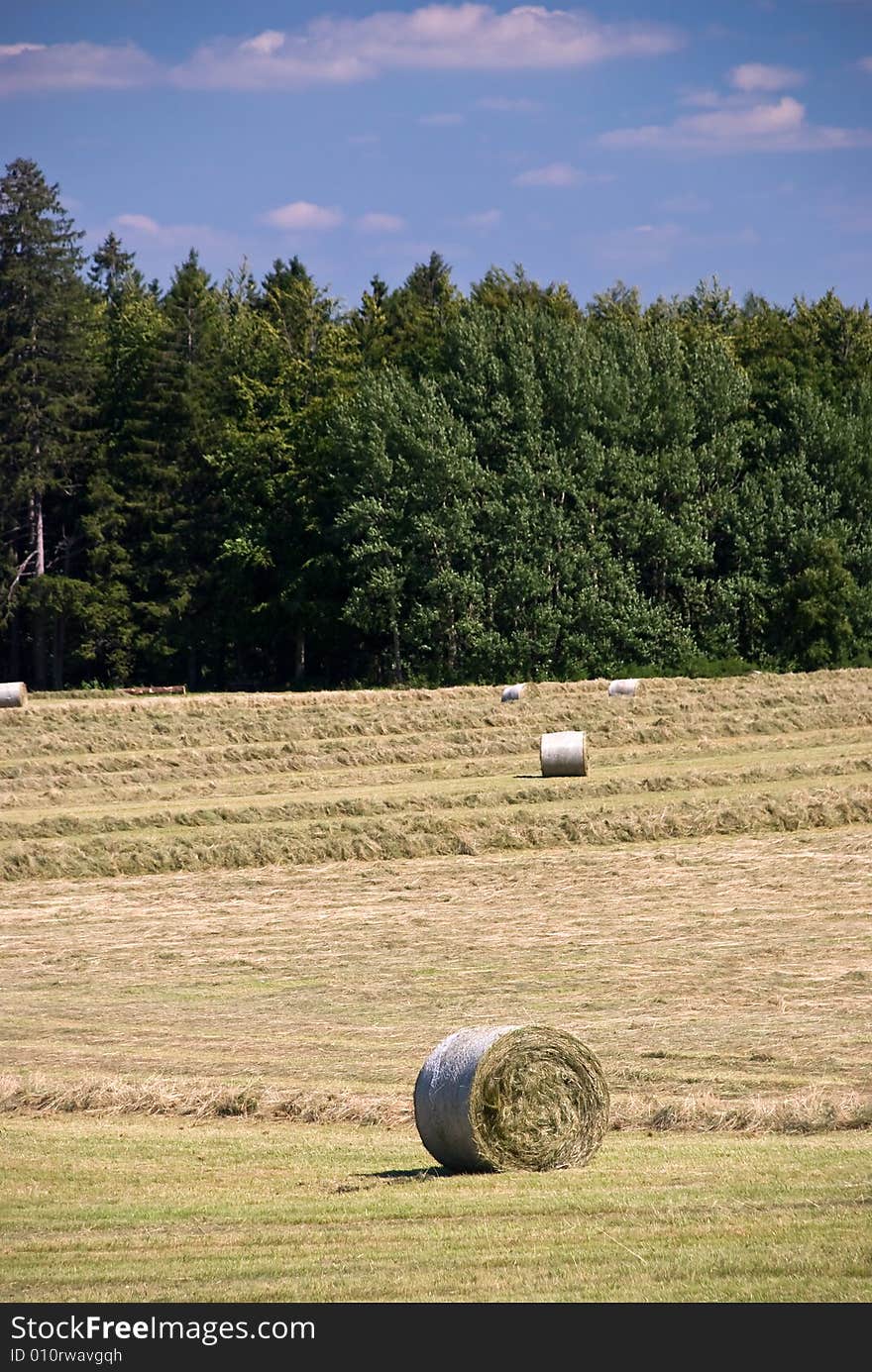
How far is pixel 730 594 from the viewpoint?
65.4 metres

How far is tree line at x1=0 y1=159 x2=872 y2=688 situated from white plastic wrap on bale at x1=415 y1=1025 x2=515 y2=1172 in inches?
1963

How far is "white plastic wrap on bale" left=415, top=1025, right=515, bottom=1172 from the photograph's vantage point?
470 inches

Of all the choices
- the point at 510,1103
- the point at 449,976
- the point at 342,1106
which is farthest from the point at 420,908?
the point at 510,1103

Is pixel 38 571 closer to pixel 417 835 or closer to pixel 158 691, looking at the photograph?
pixel 158 691

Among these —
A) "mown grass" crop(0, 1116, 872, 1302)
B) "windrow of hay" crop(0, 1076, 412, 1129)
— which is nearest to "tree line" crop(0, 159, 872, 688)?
"windrow of hay" crop(0, 1076, 412, 1129)

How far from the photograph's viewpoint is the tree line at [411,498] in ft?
209

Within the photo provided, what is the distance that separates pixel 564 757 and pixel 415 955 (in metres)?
14.3

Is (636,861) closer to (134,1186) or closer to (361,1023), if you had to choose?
(361,1023)

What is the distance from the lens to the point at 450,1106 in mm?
11969

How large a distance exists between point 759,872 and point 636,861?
2.27 m

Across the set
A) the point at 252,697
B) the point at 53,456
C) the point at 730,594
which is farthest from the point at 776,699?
the point at 53,456

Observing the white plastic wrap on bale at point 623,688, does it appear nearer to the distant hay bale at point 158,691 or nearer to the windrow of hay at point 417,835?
the distant hay bale at point 158,691

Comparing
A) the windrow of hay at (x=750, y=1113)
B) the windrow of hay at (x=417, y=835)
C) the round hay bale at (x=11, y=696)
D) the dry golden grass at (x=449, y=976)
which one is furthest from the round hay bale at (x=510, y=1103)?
the round hay bale at (x=11, y=696)

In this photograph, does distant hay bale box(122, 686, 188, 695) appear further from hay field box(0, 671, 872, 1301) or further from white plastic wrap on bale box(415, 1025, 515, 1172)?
white plastic wrap on bale box(415, 1025, 515, 1172)
